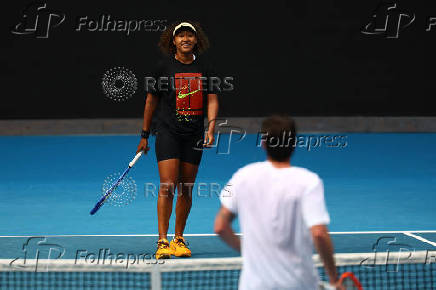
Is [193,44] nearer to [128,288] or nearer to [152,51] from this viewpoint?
[128,288]

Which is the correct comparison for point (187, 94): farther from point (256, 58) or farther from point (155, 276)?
point (256, 58)

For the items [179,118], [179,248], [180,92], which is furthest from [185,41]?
[179,248]

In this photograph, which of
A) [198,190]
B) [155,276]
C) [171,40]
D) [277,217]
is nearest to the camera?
[277,217]

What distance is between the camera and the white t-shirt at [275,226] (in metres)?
2.55

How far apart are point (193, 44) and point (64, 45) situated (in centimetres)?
1078

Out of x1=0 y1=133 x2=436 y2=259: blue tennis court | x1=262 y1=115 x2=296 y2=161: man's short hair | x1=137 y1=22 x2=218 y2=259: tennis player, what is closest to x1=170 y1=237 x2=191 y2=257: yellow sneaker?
x1=137 y1=22 x2=218 y2=259: tennis player

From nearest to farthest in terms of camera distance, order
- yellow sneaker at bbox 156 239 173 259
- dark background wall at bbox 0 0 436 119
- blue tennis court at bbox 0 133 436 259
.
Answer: yellow sneaker at bbox 156 239 173 259, blue tennis court at bbox 0 133 436 259, dark background wall at bbox 0 0 436 119

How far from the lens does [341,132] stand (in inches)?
628

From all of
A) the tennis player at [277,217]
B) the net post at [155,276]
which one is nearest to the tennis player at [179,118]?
the net post at [155,276]

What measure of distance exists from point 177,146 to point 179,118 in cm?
20

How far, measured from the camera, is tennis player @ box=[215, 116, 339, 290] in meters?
2.55

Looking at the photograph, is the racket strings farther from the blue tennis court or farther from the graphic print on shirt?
the graphic print on shirt

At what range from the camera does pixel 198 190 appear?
29.8ft

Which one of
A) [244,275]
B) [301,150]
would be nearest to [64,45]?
[301,150]
